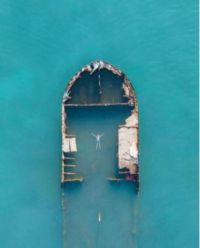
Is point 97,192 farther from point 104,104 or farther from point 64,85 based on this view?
point 64,85

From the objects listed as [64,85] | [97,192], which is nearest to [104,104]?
[64,85]

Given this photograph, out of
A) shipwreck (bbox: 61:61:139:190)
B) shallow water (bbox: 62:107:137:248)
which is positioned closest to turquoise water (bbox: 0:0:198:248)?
shallow water (bbox: 62:107:137:248)

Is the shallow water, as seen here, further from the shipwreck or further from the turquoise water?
the turquoise water

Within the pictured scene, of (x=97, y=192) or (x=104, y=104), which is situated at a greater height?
(x=104, y=104)

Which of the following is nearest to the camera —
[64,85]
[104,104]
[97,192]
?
[104,104]

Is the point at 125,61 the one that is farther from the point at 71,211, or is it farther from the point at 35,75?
the point at 71,211

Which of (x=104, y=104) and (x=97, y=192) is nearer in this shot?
(x=104, y=104)

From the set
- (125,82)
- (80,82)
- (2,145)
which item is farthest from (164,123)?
(2,145)
